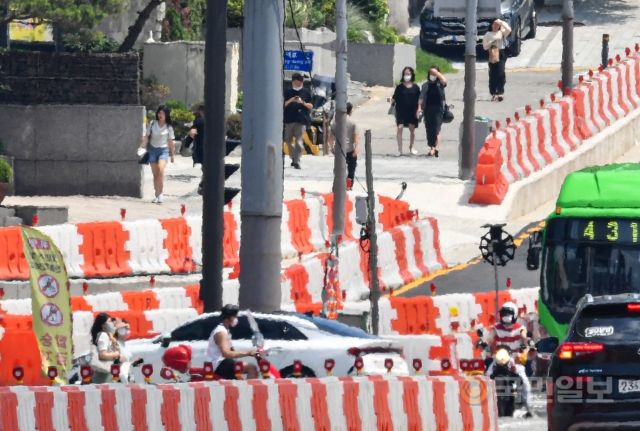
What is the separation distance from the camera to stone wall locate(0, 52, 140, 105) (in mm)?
37750

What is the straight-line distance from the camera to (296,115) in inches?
1599

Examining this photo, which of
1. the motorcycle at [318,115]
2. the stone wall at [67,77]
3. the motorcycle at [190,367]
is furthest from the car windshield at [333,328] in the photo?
the motorcycle at [318,115]

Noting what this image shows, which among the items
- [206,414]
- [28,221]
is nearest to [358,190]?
[28,221]

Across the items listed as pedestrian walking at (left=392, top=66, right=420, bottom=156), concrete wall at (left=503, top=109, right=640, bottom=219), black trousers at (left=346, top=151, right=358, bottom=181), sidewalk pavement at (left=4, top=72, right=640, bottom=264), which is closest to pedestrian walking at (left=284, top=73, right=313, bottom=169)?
sidewalk pavement at (left=4, top=72, right=640, bottom=264)

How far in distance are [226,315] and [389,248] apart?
39.7 ft

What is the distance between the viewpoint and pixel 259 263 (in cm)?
2106

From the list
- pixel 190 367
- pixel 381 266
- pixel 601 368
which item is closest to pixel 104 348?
pixel 190 367

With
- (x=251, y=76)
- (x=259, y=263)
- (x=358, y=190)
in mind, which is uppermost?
(x=251, y=76)

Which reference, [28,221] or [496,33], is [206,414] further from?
[496,33]

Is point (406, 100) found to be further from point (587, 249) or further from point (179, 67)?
point (587, 249)

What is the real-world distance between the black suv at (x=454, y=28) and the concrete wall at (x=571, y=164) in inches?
301

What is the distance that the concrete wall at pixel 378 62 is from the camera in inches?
2082

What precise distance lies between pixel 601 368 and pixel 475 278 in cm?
1607

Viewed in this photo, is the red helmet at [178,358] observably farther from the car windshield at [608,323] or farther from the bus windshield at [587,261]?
the car windshield at [608,323]
